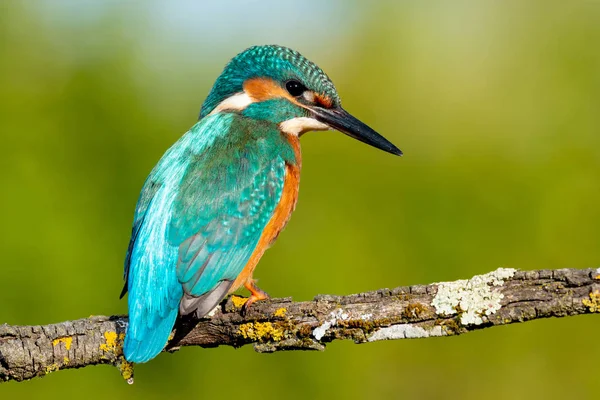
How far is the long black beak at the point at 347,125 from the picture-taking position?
14.0 ft

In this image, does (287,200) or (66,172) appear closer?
(287,200)

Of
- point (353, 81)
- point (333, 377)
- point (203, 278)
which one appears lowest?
point (203, 278)

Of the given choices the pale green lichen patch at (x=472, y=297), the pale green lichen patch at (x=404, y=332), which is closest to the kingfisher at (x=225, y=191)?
the pale green lichen patch at (x=404, y=332)

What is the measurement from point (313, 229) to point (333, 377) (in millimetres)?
1006

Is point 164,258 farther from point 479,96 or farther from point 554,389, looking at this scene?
→ point 479,96

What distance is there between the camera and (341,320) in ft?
10.8

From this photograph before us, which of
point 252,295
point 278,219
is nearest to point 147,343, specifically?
point 252,295

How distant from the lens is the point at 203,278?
140 inches

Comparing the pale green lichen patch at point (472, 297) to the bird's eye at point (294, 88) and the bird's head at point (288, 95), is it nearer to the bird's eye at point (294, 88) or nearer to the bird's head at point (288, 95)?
the bird's head at point (288, 95)

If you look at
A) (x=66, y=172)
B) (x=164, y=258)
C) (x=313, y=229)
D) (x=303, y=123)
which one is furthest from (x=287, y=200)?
(x=66, y=172)

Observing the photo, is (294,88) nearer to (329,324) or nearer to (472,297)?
(329,324)

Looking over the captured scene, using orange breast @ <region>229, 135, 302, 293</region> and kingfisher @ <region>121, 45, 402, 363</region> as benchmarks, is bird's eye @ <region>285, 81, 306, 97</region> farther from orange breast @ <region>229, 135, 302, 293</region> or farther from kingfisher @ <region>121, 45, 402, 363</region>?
orange breast @ <region>229, 135, 302, 293</region>

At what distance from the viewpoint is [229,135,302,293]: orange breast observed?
3.85 m

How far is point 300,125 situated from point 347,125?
0.80ft
